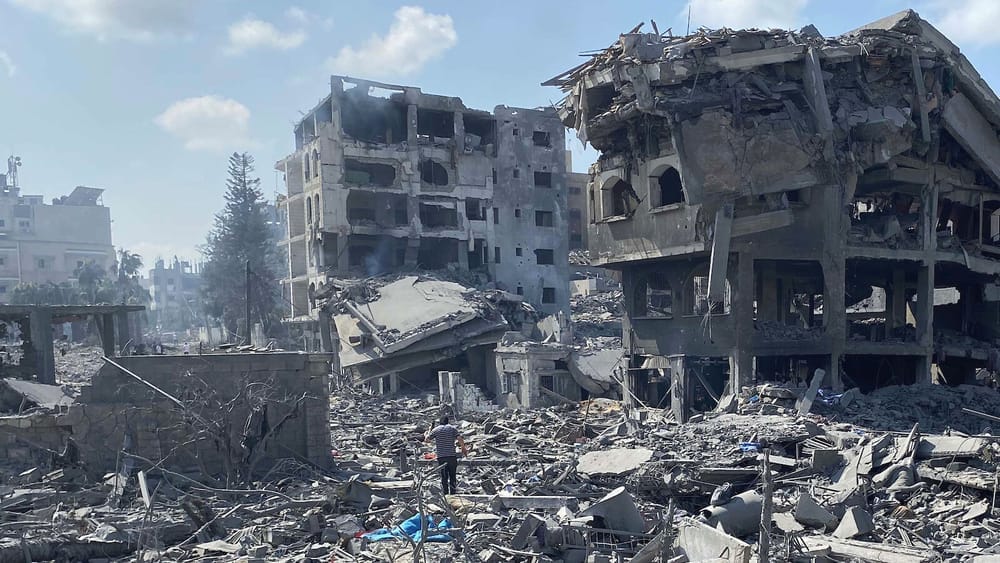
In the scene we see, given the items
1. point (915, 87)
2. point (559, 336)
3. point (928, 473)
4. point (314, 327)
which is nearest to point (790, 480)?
point (928, 473)

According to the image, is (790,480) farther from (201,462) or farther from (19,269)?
(19,269)

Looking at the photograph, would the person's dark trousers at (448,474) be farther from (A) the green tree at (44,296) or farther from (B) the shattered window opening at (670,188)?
(A) the green tree at (44,296)

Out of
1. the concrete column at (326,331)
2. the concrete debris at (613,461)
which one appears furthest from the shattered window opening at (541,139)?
the concrete debris at (613,461)

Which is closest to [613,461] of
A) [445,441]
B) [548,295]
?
[445,441]

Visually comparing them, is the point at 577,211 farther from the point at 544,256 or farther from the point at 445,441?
the point at 445,441

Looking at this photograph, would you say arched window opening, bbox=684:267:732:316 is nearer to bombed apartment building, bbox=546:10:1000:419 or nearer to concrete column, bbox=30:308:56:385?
bombed apartment building, bbox=546:10:1000:419

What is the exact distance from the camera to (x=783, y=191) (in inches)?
864

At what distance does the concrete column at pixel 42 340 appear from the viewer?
80.2ft

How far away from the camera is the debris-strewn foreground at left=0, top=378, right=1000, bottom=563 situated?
10.3m

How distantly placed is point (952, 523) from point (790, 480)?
284 cm

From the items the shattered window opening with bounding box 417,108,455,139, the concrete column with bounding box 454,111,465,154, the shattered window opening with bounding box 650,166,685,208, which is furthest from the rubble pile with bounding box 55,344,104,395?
the shattered window opening with bounding box 650,166,685,208

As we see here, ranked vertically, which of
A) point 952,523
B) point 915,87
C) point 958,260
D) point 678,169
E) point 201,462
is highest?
point 915,87

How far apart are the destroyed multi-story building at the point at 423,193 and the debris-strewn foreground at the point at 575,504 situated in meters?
24.3

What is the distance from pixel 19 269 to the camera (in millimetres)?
76312
